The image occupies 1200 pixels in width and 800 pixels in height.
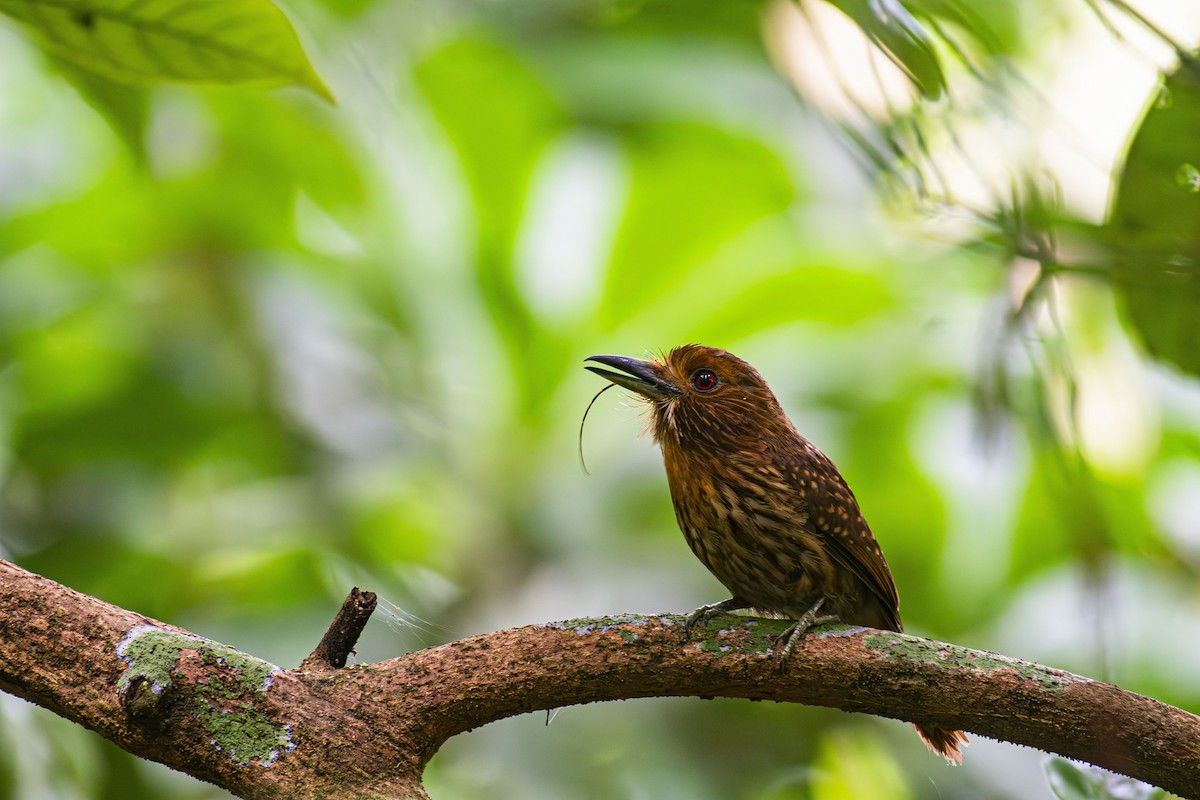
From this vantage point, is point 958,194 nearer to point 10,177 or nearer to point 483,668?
point 483,668

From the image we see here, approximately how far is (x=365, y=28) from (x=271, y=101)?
48 centimetres

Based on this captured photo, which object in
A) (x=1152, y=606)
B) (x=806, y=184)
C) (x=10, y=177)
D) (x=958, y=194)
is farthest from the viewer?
(x=806, y=184)

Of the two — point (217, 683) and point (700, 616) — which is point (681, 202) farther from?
point (217, 683)

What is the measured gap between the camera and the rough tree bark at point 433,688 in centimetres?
162

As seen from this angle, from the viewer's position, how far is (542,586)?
384 cm

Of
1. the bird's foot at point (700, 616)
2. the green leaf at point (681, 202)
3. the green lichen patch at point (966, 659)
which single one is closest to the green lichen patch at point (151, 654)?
the bird's foot at point (700, 616)

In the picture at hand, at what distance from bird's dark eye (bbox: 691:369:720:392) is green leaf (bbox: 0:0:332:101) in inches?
48.4

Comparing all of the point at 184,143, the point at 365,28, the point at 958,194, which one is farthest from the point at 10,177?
the point at 958,194

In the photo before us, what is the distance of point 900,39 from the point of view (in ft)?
4.14

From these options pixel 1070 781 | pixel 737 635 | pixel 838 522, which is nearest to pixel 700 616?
pixel 737 635

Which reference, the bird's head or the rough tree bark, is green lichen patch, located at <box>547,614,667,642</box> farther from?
the bird's head

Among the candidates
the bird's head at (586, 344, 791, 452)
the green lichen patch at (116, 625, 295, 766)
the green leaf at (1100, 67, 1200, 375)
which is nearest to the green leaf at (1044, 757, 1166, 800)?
the green leaf at (1100, 67, 1200, 375)

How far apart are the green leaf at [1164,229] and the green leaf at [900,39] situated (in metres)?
0.29

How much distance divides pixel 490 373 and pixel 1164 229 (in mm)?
3105
